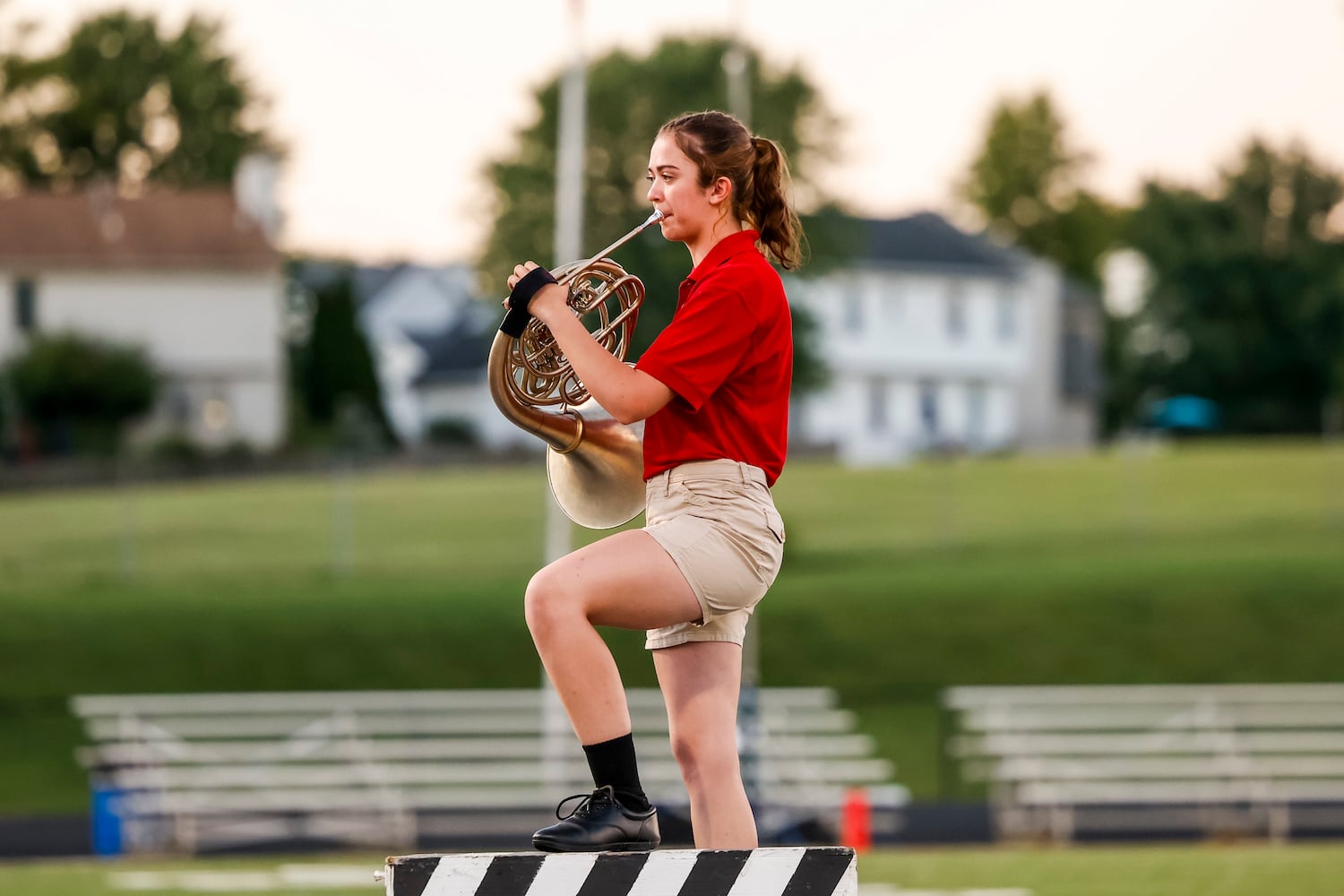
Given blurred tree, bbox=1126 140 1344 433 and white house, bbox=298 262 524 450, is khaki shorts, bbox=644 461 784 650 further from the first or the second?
blurred tree, bbox=1126 140 1344 433

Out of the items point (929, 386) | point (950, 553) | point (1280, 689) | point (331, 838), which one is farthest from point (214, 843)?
point (929, 386)

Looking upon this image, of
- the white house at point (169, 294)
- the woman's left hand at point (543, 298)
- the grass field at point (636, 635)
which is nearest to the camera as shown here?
the woman's left hand at point (543, 298)

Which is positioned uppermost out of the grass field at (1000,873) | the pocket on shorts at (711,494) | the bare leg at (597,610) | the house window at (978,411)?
the pocket on shorts at (711,494)

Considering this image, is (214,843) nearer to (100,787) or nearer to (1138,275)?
(100,787)

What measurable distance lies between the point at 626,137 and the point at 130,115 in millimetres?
22429

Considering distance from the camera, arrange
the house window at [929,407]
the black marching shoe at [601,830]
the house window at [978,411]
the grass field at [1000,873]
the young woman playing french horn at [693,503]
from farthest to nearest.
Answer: the house window at [978,411] < the house window at [929,407] < the grass field at [1000,873] < the young woman playing french horn at [693,503] < the black marching shoe at [601,830]

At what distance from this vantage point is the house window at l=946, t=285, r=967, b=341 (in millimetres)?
63688

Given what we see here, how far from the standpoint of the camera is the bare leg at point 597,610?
13.5 ft

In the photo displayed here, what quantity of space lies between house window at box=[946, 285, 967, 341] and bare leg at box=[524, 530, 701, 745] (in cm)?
6037

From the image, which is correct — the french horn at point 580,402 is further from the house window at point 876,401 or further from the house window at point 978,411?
the house window at point 978,411

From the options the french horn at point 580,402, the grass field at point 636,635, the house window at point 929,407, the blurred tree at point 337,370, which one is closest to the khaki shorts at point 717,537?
the french horn at point 580,402

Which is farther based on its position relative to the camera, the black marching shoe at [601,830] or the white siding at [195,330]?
the white siding at [195,330]

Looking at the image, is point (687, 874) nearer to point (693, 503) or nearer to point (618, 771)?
point (618, 771)

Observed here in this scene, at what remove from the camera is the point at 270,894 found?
11.3 m
